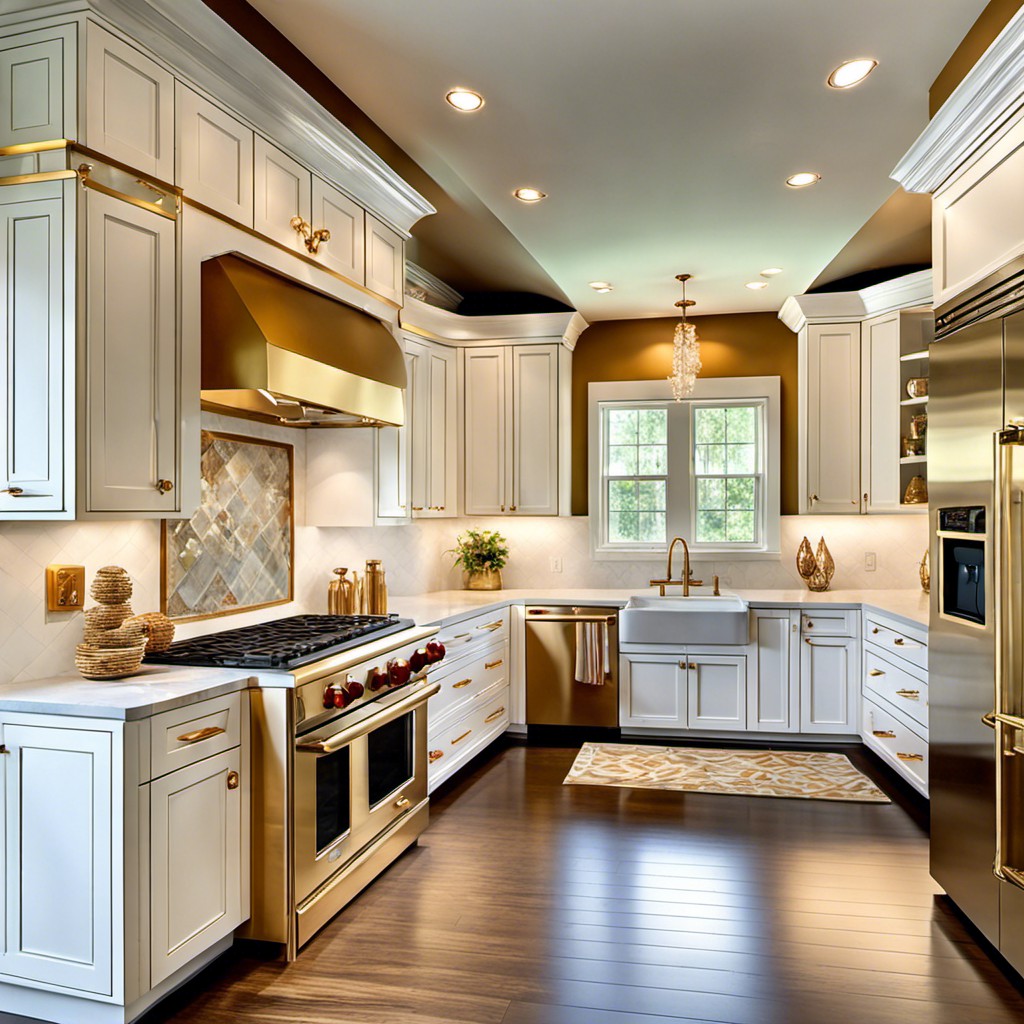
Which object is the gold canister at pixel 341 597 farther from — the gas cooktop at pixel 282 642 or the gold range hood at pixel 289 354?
the gold range hood at pixel 289 354

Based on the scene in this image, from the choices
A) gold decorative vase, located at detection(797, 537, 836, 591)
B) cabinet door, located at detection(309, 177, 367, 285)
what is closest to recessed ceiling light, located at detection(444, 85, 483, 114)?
cabinet door, located at detection(309, 177, 367, 285)

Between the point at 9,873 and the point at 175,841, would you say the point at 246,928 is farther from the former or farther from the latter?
the point at 9,873

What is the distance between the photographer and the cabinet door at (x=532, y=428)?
5.66 meters

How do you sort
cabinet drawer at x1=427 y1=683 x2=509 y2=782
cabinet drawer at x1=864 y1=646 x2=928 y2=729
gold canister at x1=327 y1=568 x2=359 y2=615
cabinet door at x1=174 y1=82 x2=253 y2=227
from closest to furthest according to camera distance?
cabinet door at x1=174 y1=82 x2=253 y2=227 < gold canister at x1=327 y1=568 x2=359 y2=615 < cabinet drawer at x1=864 y1=646 x2=928 y2=729 < cabinet drawer at x1=427 y1=683 x2=509 y2=782

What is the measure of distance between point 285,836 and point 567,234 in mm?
3042

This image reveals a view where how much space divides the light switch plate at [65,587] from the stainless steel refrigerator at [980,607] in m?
2.57

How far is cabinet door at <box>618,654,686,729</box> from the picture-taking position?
518cm

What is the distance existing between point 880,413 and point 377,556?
311cm

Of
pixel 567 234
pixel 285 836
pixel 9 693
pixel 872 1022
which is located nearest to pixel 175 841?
pixel 285 836

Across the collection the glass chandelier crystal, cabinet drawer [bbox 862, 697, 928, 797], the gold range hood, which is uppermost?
the glass chandelier crystal

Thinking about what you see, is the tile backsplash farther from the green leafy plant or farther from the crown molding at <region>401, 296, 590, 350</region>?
the crown molding at <region>401, 296, 590, 350</region>

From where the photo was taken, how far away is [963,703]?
2.72 m

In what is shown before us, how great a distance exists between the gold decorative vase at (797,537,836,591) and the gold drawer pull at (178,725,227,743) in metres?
4.12

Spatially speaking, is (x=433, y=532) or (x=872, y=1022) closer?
(x=872, y=1022)
